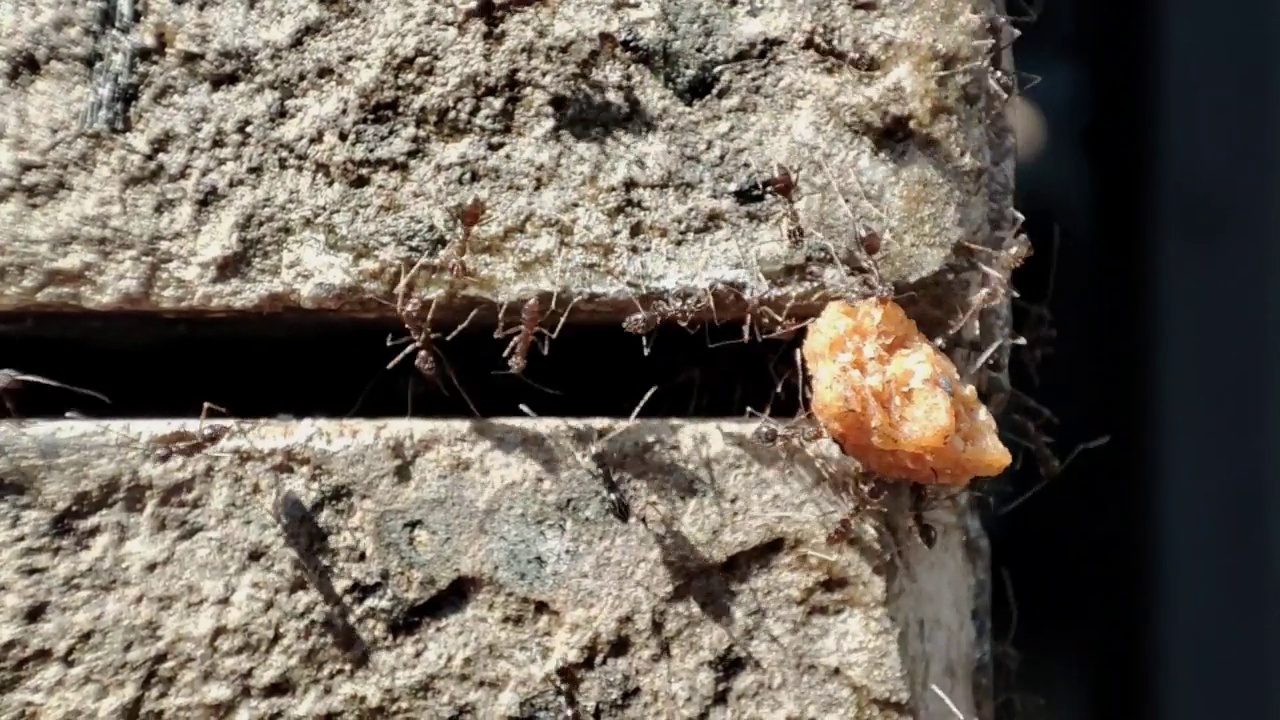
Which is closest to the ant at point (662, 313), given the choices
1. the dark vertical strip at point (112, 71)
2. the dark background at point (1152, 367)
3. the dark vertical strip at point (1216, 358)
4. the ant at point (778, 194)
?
the ant at point (778, 194)

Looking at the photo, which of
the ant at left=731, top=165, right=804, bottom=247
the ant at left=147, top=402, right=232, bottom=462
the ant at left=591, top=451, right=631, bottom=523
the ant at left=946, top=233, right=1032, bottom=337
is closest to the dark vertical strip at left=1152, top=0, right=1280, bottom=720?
the ant at left=946, top=233, right=1032, bottom=337

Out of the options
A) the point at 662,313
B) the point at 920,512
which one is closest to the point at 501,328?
the point at 662,313

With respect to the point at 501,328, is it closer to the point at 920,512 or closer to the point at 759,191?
the point at 759,191

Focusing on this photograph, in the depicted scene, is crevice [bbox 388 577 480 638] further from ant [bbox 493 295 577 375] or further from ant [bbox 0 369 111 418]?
ant [bbox 0 369 111 418]

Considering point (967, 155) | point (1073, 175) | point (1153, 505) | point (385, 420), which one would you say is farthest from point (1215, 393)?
point (385, 420)

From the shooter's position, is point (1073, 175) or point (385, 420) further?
point (1073, 175)

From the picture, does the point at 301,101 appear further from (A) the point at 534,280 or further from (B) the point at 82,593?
(B) the point at 82,593
